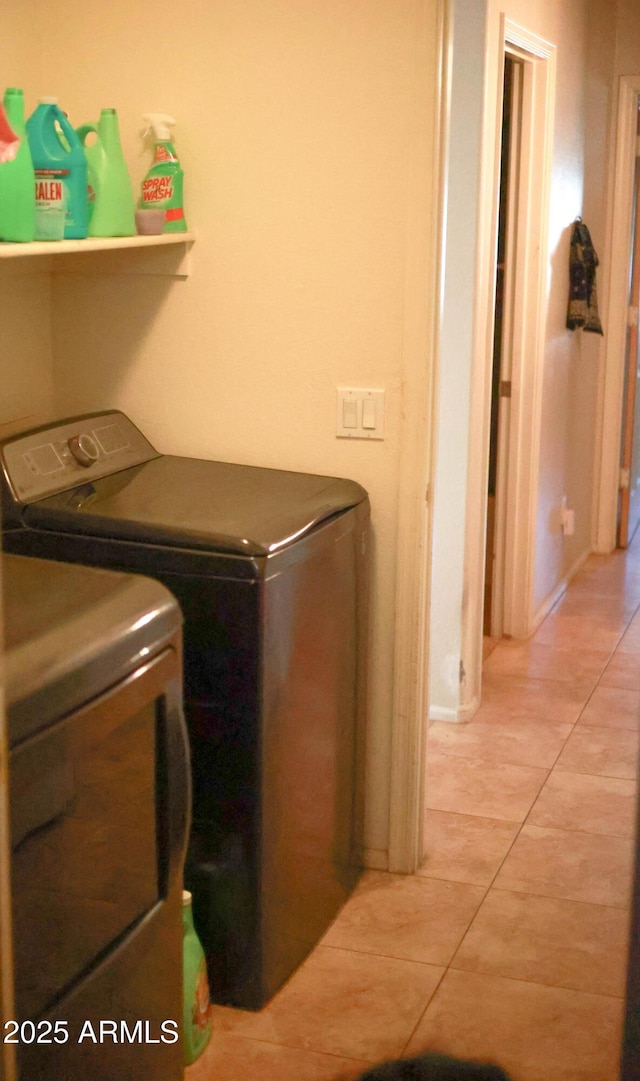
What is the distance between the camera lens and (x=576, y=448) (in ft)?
15.1

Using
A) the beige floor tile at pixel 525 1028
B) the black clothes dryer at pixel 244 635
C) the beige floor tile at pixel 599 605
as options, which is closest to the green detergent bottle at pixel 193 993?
the black clothes dryer at pixel 244 635

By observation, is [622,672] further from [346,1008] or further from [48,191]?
[48,191]

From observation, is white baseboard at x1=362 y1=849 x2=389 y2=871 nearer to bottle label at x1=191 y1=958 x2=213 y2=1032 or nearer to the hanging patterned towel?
bottle label at x1=191 y1=958 x2=213 y2=1032

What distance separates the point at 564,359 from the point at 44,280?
93.4 inches

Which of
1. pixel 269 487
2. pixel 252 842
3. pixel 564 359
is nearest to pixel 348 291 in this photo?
pixel 269 487

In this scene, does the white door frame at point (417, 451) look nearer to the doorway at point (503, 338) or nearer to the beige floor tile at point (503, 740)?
the beige floor tile at point (503, 740)

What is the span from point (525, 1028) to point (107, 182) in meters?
1.69

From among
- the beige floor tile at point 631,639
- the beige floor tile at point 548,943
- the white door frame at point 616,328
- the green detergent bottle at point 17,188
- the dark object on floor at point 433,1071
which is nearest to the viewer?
the dark object on floor at point 433,1071

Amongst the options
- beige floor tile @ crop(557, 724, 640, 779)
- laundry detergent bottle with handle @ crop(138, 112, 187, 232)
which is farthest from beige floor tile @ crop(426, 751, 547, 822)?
laundry detergent bottle with handle @ crop(138, 112, 187, 232)

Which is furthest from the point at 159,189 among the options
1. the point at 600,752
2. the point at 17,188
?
the point at 600,752

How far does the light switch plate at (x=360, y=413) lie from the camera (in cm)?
235

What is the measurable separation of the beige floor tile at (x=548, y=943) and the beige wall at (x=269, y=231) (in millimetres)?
338

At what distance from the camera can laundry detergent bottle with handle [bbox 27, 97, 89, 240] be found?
1.99m

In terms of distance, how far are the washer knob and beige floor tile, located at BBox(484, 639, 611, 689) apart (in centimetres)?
191
